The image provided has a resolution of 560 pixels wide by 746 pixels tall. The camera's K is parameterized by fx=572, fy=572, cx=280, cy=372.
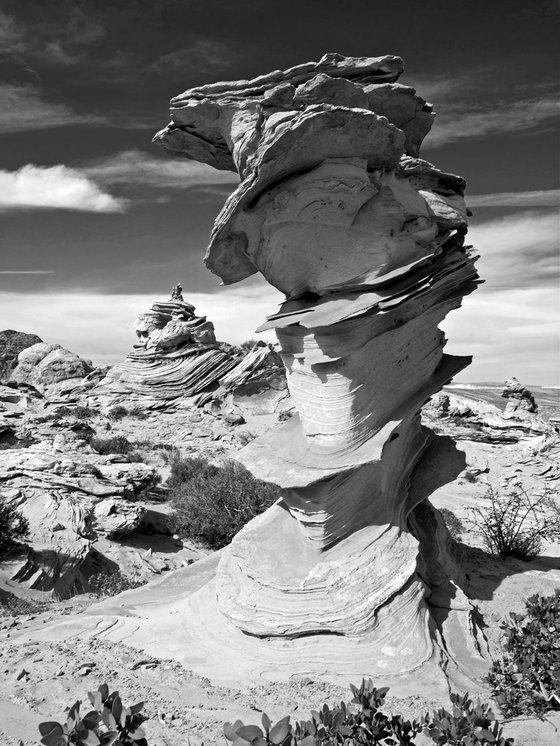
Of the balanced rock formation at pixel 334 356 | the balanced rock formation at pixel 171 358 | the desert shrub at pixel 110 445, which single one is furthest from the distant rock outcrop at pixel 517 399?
the balanced rock formation at pixel 334 356

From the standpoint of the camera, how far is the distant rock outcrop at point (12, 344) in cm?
3596

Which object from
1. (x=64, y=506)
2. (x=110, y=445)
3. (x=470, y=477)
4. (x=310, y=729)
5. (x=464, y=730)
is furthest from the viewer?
→ (x=110, y=445)

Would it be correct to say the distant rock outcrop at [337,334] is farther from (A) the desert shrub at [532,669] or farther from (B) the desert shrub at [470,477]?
(B) the desert shrub at [470,477]

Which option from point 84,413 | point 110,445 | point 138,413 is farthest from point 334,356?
point 84,413

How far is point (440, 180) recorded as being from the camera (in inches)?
214

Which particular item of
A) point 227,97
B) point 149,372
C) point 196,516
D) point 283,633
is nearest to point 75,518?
point 196,516

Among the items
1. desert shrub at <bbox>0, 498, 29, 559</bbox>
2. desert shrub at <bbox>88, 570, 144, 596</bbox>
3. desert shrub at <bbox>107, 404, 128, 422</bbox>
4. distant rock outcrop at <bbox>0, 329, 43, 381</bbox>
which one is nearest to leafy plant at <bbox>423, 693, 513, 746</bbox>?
desert shrub at <bbox>88, 570, 144, 596</bbox>

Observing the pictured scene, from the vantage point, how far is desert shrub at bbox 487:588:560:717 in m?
3.84

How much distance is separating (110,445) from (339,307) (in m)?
12.3

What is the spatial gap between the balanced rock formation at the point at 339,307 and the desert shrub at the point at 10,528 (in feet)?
11.5

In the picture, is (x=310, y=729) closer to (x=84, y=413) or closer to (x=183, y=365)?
(x=84, y=413)

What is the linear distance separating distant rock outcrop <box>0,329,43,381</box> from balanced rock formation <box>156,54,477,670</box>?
105 feet

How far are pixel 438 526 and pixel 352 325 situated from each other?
2.69 metres

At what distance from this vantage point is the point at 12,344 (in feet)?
131
